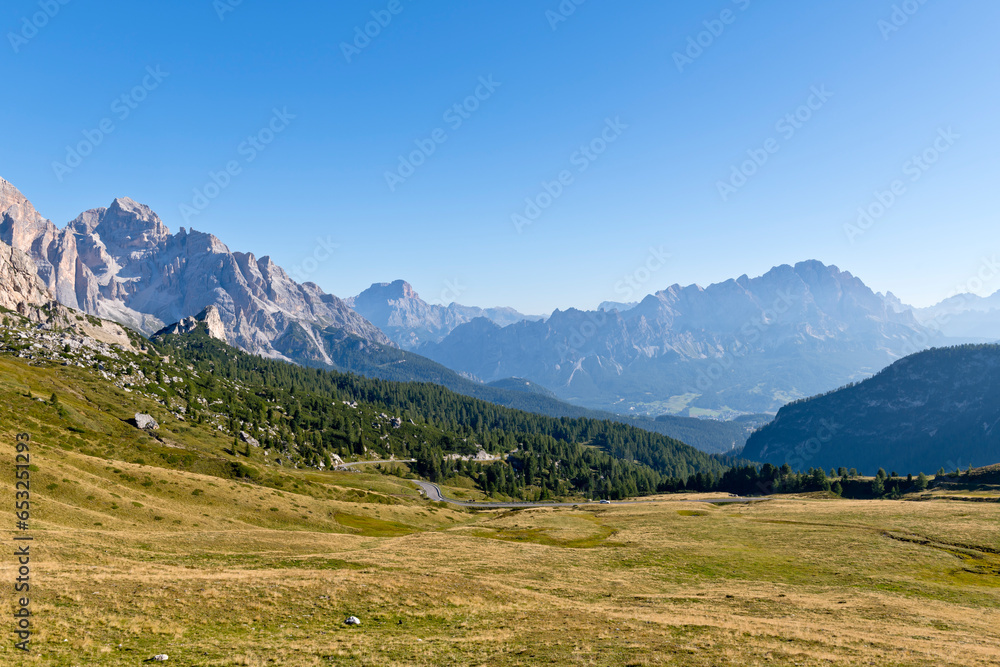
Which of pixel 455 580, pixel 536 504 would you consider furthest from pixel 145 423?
pixel 455 580

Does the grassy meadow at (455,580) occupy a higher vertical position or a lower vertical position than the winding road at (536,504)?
higher

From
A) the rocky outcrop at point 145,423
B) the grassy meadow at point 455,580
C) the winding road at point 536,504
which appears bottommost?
the winding road at point 536,504

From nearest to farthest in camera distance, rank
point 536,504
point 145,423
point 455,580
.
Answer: point 455,580, point 145,423, point 536,504

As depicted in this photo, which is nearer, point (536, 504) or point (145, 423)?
point (145, 423)

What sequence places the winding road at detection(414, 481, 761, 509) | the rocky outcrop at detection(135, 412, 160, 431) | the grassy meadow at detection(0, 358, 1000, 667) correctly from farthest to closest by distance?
the winding road at detection(414, 481, 761, 509) < the rocky outcrop at detection(135, 412, 160, 431) < the grassy meadow at detection(0, 358, 1000, 667)

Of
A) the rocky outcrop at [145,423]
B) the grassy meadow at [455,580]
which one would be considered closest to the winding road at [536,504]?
the grassy meadow at [455,580]

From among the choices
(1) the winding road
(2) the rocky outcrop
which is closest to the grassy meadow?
(2) the rocky outcrop

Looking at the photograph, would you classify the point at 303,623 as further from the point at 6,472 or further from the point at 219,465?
the point at 219,465

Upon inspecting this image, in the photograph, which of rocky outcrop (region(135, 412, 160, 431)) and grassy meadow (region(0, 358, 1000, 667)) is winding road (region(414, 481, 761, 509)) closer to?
grassy meadow (region(0, 358, 1000, 667))

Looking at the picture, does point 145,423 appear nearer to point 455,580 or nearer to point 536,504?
point 536,504

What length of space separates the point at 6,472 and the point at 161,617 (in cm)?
4912

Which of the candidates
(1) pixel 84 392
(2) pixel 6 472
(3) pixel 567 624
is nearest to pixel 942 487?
(3) pixel 567 624

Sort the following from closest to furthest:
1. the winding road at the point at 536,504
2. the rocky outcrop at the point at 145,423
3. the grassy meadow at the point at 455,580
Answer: the grassy meadow at the point at 455,580 → the rocky outcrop at the point at 145,423 → the winding road at the point at 536,504

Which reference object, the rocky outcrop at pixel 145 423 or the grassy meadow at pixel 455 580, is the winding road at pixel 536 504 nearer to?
the grassy meadow at pixel 455 580
